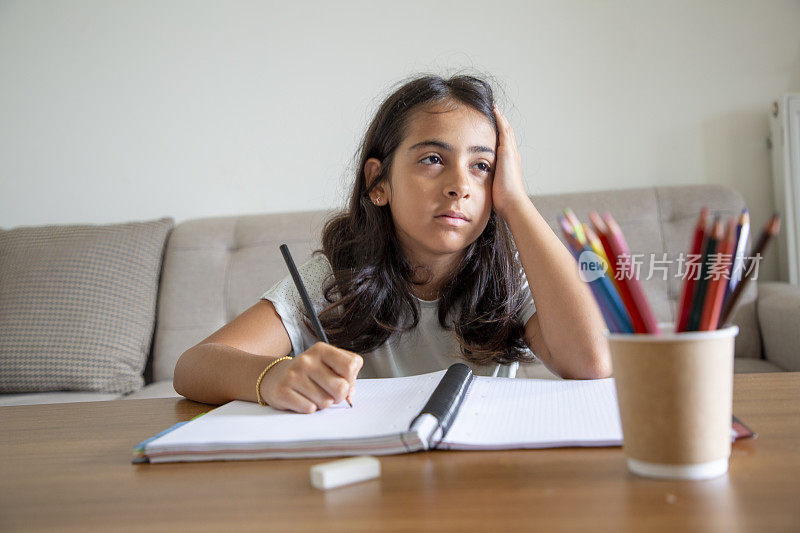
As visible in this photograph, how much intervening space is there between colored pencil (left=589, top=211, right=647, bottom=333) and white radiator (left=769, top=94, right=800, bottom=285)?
183cm

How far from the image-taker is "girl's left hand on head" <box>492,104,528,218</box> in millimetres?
1088

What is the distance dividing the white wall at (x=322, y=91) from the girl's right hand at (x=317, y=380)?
154cm

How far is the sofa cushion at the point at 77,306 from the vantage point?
1.77m

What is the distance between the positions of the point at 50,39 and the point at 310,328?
1.81m

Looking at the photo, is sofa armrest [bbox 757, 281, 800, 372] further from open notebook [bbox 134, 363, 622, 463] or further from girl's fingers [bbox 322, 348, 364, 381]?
girl's fingers [bbox 322, 348, 364, 381]

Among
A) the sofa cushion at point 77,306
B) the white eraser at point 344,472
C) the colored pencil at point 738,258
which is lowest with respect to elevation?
the sofa cushion at point 77,306

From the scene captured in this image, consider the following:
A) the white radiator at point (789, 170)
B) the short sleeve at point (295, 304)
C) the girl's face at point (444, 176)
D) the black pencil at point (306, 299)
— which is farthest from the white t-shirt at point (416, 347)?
the white radiator at point (789, 170)

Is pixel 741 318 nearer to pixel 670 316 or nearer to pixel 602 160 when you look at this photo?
pixel 670 316

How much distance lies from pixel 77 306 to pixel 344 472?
1.58 m

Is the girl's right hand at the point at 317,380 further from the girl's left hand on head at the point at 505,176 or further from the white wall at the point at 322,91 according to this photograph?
the white wall at the point at 322,91

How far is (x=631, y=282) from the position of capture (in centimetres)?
42

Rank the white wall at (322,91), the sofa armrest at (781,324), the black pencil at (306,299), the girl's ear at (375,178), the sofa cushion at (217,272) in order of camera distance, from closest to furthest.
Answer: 1. the black pencil at (306,299)
2. the girl's ear at (375,178)
3. the sofa armrest at (781,324)
4. the sofa cushion at (217,272)
5. the white wall at (322,91)

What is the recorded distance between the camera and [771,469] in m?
0.46

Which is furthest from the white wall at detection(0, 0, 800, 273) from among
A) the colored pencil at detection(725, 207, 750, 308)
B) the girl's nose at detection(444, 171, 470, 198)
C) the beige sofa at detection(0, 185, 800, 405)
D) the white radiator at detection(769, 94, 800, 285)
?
the colored pencil at detection(725, 207, 750, 308)
